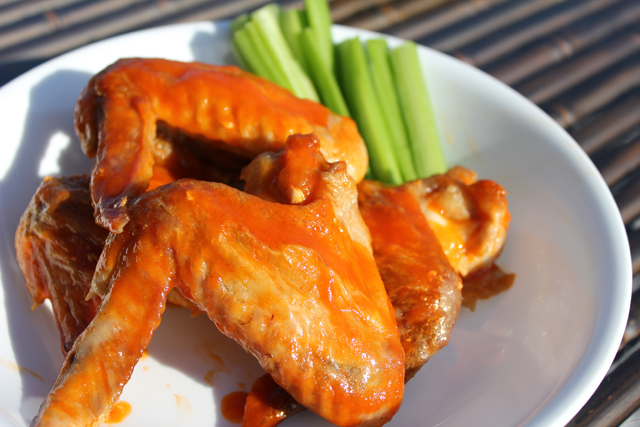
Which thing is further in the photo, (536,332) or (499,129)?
(499,129)

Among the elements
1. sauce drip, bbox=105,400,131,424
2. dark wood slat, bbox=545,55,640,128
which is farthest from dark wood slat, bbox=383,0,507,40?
sauce drip, bbox=105,400,131,424

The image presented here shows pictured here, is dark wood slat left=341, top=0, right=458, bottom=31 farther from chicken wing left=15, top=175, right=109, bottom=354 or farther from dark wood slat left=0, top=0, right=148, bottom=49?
chicken wing left=15, top=175, right=109, bottom=354

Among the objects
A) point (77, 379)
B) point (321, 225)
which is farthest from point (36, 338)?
point (321, 225)

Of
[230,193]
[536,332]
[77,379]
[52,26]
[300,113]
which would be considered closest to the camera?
[77,379]

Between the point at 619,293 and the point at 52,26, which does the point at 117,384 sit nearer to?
the point at 619,293

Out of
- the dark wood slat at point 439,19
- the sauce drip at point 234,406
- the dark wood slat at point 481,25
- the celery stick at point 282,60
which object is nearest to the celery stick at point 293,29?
the celery stick at point 282,60

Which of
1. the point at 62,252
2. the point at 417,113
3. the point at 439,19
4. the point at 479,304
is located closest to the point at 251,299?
the point at 62,252
